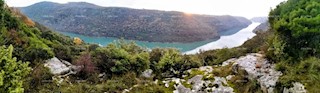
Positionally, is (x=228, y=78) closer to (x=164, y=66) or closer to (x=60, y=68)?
(x=164, y=66)

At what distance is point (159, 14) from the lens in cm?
12512

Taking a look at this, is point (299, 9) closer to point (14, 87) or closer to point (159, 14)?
point (14, 87)

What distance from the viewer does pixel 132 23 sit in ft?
380

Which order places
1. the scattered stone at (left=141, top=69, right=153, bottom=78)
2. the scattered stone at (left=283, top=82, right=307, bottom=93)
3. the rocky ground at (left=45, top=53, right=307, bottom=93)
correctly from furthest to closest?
the scattered stone at (left=141, top=69, right=153, bottom=78) → the rocky ground at (left=45, top=53, right=307, bottom=93) → the scattered stone at (left=283, top=82, right=307, bottom=93)

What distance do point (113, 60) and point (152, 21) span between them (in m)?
97.8

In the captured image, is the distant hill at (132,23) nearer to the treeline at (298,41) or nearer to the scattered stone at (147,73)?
the scattered stone at (147,73)

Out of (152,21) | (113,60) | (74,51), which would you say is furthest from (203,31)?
(113,60)

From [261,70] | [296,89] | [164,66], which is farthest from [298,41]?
[164,66]

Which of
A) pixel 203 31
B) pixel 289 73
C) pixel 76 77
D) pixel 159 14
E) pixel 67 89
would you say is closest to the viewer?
pixel 289 73

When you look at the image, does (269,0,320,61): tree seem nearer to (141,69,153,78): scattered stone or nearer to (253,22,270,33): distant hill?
(253,22,270,33): distant hill

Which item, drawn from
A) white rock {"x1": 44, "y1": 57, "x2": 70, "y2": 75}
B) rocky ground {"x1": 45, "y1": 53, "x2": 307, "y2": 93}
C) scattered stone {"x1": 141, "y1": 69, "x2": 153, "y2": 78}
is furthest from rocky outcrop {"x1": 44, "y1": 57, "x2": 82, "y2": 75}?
rocky ground {"x1": 45, "y1": 53, "x2": 307, "y2": 93}

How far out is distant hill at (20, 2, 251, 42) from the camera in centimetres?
10375

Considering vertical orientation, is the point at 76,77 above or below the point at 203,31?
above

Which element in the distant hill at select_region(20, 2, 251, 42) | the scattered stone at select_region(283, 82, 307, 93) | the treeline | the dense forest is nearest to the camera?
the scattered stone at select_region(283, 82, 307, 93)
